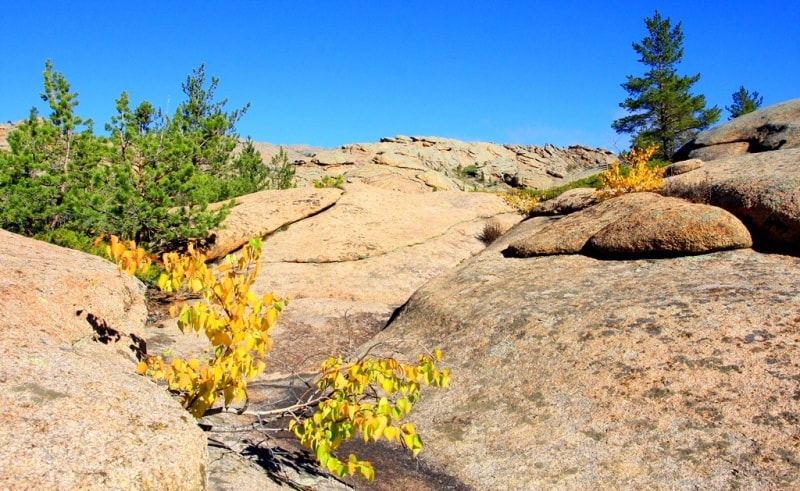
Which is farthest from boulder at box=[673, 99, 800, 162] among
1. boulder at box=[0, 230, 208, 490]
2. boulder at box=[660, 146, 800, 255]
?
boulder at box=[0, 230, 208, 490]

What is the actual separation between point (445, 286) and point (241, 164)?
1552cm

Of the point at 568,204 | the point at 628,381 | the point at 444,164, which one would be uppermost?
the point at 444,164

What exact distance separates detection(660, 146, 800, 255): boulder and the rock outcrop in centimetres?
2072

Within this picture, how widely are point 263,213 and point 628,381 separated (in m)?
11.7

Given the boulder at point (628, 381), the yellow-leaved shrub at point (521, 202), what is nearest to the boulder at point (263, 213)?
the yellow-leaved shrub at point (521, 202)

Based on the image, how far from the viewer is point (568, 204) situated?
12.9 meters

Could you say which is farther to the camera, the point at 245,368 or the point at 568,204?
the point at 568,204

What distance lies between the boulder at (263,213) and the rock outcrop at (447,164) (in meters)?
13.5

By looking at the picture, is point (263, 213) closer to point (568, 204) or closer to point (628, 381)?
point (568, 204)

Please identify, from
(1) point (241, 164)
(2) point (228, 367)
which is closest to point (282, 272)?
(2) point (228, 367)

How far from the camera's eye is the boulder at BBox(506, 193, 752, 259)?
7.72 metres

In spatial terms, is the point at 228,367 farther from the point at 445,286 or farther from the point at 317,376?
the point at 445,286

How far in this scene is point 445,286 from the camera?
9.47 metres

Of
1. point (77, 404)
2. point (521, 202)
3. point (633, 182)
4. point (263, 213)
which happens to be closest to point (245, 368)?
point (77, 404)
